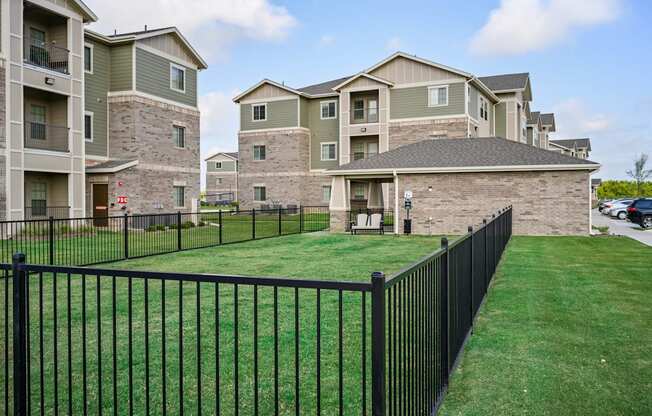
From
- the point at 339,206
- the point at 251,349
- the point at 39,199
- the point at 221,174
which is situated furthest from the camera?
the point at 221,174

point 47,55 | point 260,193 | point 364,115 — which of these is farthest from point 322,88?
point 47,55

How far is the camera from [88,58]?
82.2 feet

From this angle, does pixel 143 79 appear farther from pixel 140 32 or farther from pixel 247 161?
pixel 247 161

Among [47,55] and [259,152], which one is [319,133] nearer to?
[259,152]

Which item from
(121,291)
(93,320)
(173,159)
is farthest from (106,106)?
(93,320)

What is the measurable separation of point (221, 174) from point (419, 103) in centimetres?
4099

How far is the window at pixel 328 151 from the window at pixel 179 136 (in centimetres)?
1381

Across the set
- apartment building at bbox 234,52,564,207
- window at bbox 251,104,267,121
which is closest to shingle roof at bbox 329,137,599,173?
apartment building at bbox 234,52,564,207

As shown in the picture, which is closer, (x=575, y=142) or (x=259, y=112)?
(x=259, y=112)

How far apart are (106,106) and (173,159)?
4320 mm

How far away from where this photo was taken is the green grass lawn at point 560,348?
421 centimetres

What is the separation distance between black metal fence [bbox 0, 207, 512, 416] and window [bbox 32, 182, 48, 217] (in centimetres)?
1682

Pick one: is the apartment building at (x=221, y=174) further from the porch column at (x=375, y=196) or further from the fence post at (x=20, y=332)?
the fence post at (x=20, y=332)

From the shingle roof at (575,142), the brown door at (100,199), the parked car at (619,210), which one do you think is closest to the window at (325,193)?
the brown door at (100,199)
